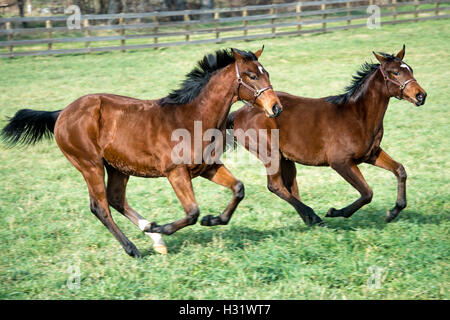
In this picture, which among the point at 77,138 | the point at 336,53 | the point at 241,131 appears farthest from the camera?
the point at 336,53

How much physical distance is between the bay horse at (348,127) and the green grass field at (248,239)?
42cm

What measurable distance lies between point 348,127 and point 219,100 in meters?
1.63

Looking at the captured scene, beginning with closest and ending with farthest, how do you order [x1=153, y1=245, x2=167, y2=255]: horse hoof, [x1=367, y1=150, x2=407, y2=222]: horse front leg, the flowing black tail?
1. [x1=153, y1=245, x2=167, y2=255]: horse hoof
2. [x1=367, y1=150, x2=407, y2=222]: horse front leg
3. the flowing black tail

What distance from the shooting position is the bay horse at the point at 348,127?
19.7ft

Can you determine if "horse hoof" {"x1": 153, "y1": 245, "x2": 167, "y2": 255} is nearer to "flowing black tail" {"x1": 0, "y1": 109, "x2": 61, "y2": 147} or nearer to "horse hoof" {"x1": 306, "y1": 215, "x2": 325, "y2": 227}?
"horse hoof" {"x1": 306, "y1": 215, "x2": 325, "y2": 227}

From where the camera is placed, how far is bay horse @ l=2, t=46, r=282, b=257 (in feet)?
17.1

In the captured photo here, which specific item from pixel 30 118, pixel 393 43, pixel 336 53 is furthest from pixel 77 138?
pixel 393 43

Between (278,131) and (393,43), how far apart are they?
15948mm

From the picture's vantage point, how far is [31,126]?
6293mm

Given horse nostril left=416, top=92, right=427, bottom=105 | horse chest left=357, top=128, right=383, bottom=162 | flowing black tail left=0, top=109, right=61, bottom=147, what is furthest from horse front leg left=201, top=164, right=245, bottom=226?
horse nostril left=416, top=92, right=427, bottom=105

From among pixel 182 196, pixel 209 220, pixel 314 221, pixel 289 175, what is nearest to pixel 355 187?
pixel 314 221

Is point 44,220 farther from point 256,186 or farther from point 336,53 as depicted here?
point 336,53

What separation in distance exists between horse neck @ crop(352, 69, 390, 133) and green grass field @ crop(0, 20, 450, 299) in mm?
1093

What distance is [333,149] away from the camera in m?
6.11
